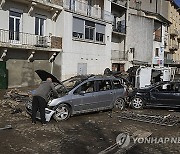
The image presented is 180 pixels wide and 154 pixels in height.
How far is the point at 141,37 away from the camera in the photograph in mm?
35000

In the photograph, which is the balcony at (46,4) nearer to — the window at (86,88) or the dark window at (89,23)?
the dark window at (89,23)

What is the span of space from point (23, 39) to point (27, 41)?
0.37 metres

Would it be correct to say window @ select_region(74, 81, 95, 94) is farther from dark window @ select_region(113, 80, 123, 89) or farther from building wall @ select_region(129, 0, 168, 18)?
building wall @ select_region(129, 0, 168, 18)

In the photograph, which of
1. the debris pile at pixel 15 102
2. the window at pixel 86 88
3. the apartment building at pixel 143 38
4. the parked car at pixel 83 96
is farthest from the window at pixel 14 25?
the apartment building at pixel 143 38

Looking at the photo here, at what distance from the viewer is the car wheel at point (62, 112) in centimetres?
878

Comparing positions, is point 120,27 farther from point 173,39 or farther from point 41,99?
point 41,99

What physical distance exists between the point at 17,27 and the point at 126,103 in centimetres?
1106

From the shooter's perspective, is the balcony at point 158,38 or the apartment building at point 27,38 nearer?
the apartment building at point 27,38

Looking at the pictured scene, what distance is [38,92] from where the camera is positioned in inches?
325

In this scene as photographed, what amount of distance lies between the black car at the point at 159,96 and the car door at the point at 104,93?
1.80 m

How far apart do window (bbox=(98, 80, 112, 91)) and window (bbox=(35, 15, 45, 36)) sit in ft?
37.3

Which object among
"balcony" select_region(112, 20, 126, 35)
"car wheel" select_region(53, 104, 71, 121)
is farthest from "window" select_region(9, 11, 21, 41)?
"balcony" select_region(112, 20, 126, 35)

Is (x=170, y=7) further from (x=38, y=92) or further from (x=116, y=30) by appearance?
(x=38, y=92)

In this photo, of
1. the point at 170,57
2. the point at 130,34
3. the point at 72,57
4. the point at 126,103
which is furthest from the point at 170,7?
the point at 126,103
